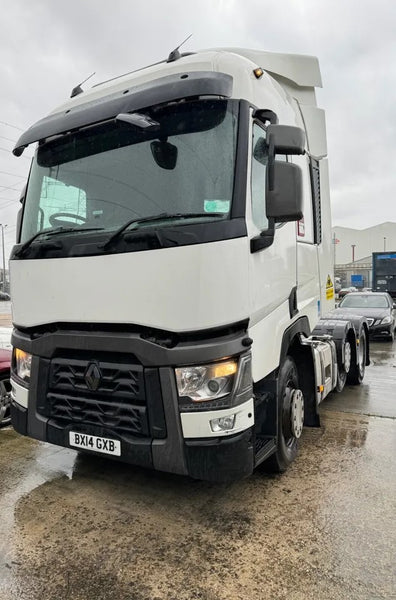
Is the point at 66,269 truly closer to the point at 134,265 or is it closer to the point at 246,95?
the point at 134,265

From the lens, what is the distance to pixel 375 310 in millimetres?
12984

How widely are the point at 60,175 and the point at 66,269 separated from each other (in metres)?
0.81

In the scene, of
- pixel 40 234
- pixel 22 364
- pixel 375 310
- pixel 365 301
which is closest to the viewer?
pixel 40 234

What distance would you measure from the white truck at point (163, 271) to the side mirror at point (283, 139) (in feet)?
0.04

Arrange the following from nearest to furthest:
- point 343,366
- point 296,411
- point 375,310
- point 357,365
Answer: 1. point 296,411
2. point 343,366
3. point 357,365
4. point 375,310

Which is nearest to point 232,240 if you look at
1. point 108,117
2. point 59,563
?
point 108,117

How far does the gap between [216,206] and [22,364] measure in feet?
6.37

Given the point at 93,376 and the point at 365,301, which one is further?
the point at 365,301

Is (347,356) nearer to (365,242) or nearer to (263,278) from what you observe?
(263,278)

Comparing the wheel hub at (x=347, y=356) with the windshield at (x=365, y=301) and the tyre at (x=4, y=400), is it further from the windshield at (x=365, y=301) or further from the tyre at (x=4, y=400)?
the windshield at (x=365, y=301)

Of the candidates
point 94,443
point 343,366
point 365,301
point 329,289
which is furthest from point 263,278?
point 365,301

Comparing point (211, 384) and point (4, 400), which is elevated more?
point (211, 384)

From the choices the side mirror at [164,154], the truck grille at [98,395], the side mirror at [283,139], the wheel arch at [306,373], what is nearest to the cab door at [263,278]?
the side mirror at [283,139]

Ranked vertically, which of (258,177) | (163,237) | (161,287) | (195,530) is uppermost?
(258,177)
